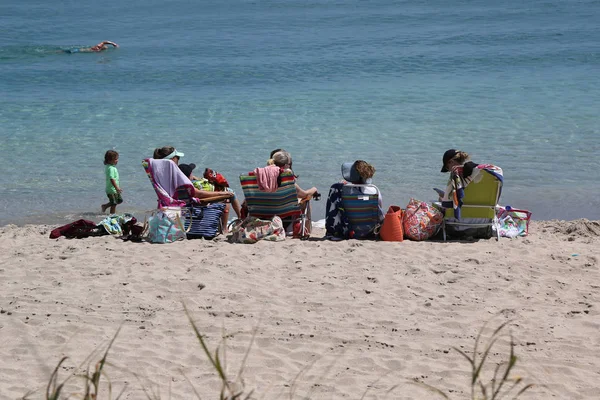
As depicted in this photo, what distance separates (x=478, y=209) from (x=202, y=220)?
9.07 ft

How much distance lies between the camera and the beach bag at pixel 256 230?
7918 millimetres

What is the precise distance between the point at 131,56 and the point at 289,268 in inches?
848

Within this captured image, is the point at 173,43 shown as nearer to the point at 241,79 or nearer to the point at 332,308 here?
the point at 241,79

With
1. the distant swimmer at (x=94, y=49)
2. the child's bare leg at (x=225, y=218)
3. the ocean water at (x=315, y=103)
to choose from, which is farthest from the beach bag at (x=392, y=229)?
the distant swimmer at (x=94, y=49)

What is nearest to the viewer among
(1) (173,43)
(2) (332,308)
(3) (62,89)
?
(2) (332,308)

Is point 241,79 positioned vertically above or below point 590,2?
below

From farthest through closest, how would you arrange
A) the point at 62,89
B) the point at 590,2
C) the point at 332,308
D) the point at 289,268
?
1. the point at 590,2
2. the point at 62,89
3. the point at 289,268
4. the point at 332,308

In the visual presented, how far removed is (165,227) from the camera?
7.92m

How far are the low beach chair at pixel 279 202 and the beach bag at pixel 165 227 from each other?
745 mm

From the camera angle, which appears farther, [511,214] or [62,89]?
[62,89]

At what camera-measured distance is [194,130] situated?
15.6 m

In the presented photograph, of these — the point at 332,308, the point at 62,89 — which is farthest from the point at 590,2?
the point at 332,308

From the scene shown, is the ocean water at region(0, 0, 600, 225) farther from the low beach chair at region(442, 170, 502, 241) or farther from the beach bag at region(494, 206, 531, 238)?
the low beach chair at region(442, 170, 502, 241)

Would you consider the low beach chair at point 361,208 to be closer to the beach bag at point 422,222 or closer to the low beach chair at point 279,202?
the beach bag at point 422,222
